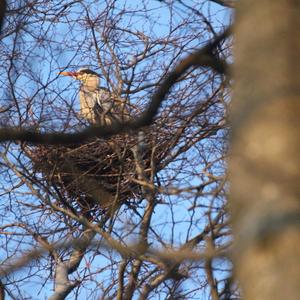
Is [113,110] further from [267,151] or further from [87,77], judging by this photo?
[267,151]

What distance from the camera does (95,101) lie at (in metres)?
7.87

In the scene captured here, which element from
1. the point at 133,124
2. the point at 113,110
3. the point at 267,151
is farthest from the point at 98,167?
the point at 267,151

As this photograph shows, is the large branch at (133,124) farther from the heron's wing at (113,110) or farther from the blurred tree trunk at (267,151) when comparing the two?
the heron's wing at (113,110)

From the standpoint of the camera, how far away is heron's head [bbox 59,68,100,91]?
7116 millimetres

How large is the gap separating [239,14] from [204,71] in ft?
12.0

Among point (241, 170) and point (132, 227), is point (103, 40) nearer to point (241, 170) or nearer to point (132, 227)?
point (132, 227)

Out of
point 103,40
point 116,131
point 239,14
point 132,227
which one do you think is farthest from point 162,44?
point 239,14

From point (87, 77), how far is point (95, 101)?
0.35m

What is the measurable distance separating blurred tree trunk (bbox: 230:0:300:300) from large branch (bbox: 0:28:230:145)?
0.95 metres

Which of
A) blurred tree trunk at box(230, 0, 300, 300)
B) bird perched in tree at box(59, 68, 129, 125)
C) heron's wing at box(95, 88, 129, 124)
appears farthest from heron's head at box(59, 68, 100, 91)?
blurred tree trunk at box(230, 0, 300, 300)

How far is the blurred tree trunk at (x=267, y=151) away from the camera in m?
1.80

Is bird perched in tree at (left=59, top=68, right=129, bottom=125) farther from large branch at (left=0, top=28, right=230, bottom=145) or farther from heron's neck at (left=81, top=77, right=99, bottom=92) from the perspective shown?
large branch at (left=0, top=28, right=230, bottom=145)

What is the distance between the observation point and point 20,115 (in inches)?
238

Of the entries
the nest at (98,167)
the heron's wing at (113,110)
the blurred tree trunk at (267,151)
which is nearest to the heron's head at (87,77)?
the heron's wing at (113,110)
